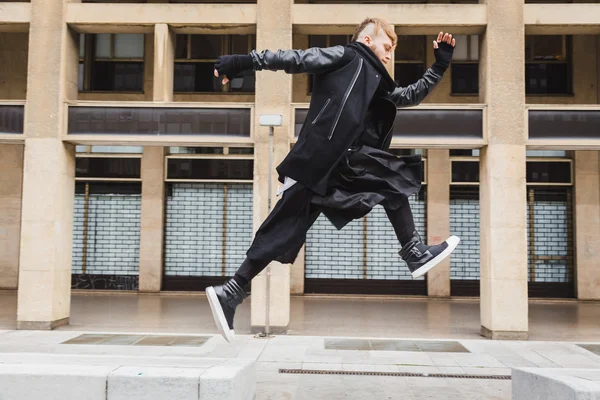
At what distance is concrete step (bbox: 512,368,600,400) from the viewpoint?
4.62 meters

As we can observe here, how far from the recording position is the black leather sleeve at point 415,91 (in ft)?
15.9

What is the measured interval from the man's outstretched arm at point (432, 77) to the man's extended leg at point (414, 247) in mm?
843

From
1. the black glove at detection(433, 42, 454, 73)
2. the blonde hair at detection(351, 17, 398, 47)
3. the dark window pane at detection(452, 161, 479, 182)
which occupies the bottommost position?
the black glove at detection(433, 42, 454, 73)

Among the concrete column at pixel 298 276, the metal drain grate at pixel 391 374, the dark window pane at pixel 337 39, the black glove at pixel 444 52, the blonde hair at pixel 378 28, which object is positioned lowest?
the metal drain grate at pixel 391 374

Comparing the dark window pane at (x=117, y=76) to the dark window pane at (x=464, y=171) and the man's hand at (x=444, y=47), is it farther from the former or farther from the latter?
the man's hand at (x=444, y=47)

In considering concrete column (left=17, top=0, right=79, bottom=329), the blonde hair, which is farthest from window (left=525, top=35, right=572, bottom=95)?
the blonde hair

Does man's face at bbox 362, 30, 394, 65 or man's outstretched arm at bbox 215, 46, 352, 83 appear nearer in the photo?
man's outstretched arm at bbox 215, 46, 352, 83

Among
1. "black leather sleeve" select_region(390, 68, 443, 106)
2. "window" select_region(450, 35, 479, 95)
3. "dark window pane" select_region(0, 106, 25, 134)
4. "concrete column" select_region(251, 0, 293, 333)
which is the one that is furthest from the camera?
"window" select_region(450, 35, 479, 95)

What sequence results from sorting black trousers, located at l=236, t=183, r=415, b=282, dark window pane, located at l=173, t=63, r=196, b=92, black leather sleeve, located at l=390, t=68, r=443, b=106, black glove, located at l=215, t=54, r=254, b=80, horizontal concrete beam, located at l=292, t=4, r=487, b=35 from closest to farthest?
black glove, located at l=215, t=54, r=254, b=80 → black trousers, located at l=236, t=183, r=415, b=282 → black leather sleeve, located at l=390, t=68, r=443, b=106 → horizontal concrete beam, located at l=292, t=4, r=487, b=35 → dark window pane, located at l=173, t=63, r=196, b=92

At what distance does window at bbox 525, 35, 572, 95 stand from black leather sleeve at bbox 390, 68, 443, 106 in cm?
1492

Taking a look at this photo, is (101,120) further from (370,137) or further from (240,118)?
(370,137)

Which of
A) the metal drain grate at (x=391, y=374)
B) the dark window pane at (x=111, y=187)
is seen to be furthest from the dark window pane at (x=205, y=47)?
the metal drain grate at (x=391, y=374)

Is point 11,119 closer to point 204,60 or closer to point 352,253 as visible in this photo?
point 204,60

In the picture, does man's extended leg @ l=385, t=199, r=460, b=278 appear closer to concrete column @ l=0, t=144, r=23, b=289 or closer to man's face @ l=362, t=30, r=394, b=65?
man's face @ l=362, t=30, r=394, b=65
